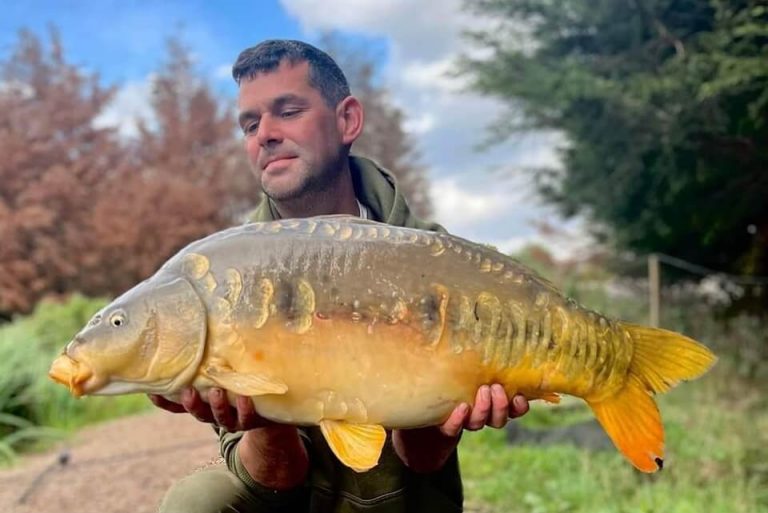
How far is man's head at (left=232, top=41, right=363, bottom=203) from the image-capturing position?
6.28 ft

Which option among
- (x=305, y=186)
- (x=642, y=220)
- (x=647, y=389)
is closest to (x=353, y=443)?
(x=647, y=389)

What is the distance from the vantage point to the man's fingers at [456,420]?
1429 millimetres

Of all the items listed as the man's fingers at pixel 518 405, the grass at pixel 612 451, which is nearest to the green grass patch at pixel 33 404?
the grass at pixel 612 451

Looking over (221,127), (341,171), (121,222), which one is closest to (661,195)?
(341,171)

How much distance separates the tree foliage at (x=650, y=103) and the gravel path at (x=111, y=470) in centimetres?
290

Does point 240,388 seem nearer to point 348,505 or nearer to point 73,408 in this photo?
point 348,505

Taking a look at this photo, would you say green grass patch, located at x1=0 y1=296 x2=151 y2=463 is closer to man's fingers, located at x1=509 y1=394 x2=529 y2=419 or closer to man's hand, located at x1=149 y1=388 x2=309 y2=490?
man's hand, located at x1=149 y1=388 x2=309 y2=490

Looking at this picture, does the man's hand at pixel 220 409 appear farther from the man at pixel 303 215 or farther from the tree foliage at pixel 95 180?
the tree foliage at pixel 95 180

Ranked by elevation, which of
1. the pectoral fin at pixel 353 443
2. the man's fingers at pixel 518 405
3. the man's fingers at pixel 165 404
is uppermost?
the man's fingers at pixel 518 405

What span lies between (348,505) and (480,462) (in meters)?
2.39

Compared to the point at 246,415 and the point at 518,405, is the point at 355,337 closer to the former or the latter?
the point at 246,415

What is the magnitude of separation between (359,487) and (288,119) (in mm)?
837

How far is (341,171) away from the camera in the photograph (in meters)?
2.03

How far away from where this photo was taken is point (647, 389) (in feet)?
5.08
